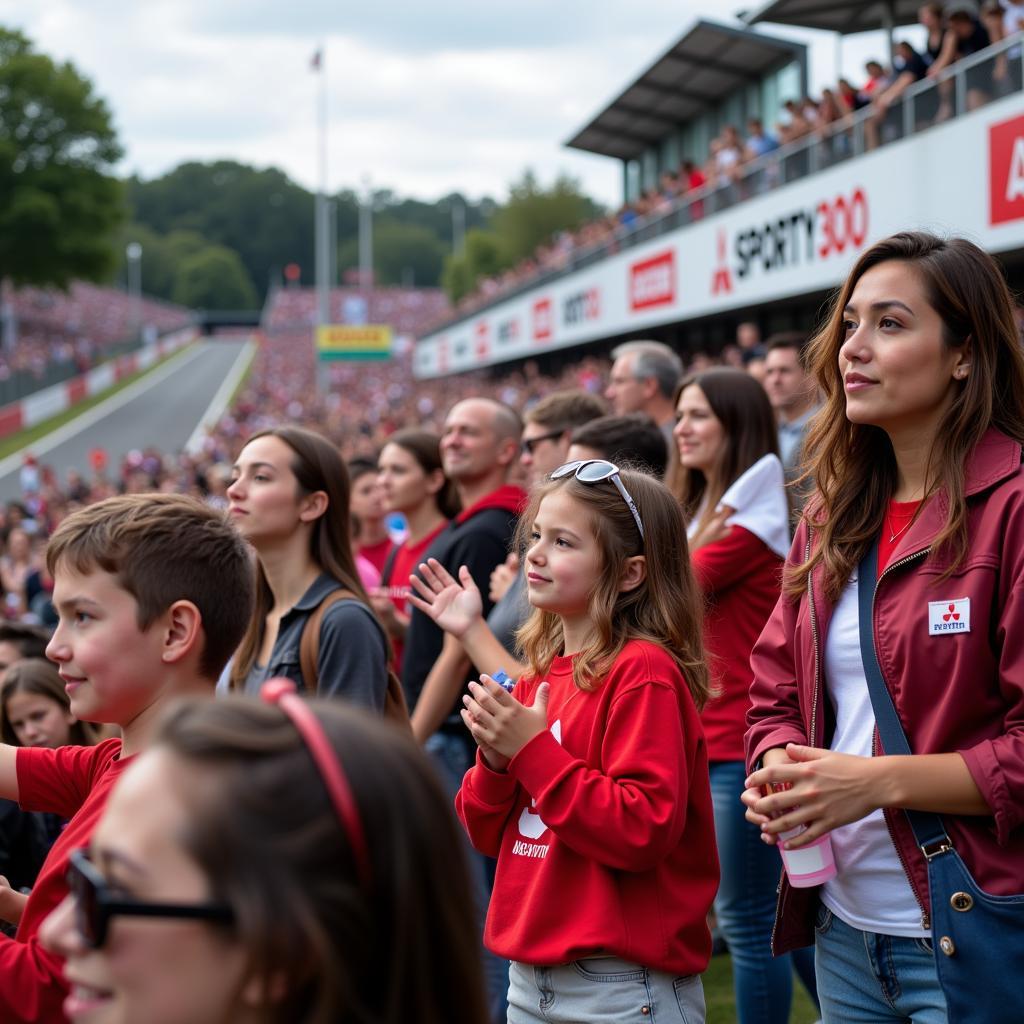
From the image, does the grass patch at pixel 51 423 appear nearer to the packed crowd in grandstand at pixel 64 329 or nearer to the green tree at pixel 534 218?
the packed crowd in grandstand at pixel 64 329

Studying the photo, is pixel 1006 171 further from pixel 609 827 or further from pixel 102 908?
pixel 102 908

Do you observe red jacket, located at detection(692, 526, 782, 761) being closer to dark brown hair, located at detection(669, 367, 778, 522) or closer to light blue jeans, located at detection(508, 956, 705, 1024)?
dark brown hair, located at detection(669, 367, 778, 522)

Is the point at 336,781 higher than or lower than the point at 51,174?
lower

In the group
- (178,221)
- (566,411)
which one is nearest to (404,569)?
(566,411)

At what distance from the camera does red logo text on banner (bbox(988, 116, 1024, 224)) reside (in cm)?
1177

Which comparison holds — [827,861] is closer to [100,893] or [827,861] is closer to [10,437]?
[100,893]

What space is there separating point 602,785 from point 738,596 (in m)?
1.61

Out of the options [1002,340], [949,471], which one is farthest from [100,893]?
[1002,340]

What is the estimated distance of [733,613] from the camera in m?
4.23

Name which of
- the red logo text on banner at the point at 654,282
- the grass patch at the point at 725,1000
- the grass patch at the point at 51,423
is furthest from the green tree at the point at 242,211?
the grass patch at the point at 725,1000

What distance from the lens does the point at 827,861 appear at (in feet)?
8.63

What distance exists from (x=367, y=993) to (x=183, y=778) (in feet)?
0.99

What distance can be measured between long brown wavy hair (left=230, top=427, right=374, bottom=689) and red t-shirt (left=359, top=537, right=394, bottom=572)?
3148mm

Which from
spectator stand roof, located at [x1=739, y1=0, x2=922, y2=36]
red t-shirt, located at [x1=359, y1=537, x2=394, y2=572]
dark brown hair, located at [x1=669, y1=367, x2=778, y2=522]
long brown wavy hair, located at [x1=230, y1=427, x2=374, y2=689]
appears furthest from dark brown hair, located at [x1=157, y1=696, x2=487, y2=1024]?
spectator stand roof, located at [x1=739, y1=0, x2=922, y2=36]
